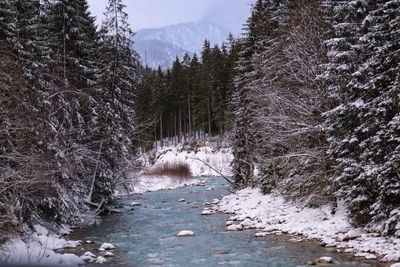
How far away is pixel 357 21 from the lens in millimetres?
16094

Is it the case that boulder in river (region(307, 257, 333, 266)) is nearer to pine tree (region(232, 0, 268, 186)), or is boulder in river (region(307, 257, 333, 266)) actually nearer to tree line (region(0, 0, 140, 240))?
tree line (region(0, 0, 140, 240))

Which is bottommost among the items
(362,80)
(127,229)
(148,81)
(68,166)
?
(127,229)

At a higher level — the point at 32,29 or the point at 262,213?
the point at 32,29

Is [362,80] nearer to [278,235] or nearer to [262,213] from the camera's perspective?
[278,235]

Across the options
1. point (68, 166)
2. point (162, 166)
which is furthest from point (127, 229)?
point (162, 166)

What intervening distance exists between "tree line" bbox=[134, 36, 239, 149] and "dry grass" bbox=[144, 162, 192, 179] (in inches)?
520

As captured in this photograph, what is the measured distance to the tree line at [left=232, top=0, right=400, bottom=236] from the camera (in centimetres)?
1366

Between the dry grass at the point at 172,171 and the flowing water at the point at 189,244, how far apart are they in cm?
1815

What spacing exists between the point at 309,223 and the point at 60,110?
11777 millimetres

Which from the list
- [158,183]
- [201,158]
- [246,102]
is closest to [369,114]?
[246,102]

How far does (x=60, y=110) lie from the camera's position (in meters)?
21.0

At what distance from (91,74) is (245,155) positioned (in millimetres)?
10318

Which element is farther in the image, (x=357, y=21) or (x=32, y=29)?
(x=32, y=29)

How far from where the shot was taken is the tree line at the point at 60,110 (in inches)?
548
